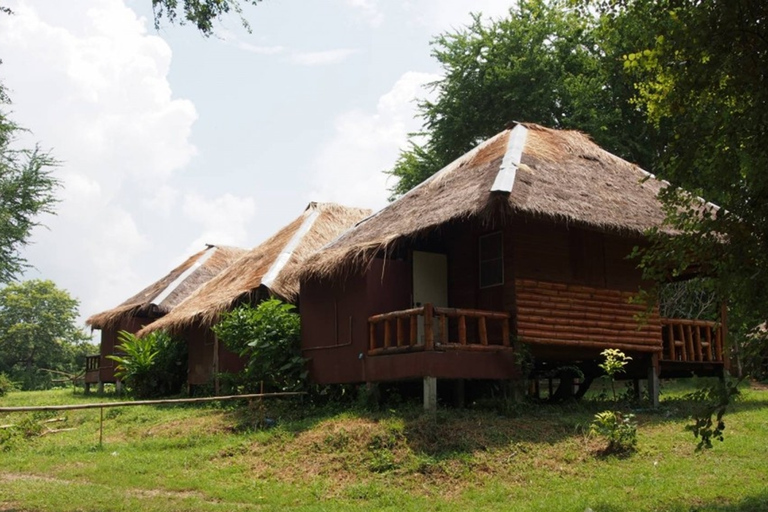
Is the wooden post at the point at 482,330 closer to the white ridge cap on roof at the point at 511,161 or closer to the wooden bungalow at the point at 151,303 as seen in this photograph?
the white ridge cap on roof at the point at 511,161

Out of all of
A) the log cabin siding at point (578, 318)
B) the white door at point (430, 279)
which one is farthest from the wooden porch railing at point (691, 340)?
the white door at point (430, 279)

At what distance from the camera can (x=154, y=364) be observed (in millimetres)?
22016

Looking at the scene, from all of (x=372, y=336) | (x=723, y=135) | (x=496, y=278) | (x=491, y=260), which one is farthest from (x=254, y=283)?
(x=723, y=135)

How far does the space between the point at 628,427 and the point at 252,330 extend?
7583 millimetres

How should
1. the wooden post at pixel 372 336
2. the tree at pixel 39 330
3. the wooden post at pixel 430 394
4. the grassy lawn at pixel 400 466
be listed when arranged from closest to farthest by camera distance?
the grassy lawn at pixel 400 466 → the wooden post at pixel 430 394 → the wooden post at pixel 372 336 → the tree at pixel 39 330

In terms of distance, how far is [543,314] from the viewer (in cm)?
1385

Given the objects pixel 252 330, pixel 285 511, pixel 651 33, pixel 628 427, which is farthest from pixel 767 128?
pixel 252 330

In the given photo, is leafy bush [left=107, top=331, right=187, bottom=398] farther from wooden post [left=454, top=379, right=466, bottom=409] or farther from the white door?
wooden post [left=454, top=379, right=466, bottom=409]

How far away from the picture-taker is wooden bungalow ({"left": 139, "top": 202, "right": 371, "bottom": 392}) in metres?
19.6

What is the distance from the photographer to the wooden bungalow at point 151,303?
2633 cm

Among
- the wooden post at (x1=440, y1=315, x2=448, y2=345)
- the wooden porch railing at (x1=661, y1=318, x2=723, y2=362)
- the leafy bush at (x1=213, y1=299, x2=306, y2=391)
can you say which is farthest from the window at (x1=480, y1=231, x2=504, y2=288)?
the leafy bush at (x1=213, y1=299, x2=306, y2=391)

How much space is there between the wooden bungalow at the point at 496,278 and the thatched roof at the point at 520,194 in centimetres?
3

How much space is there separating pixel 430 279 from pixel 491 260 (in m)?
1.30

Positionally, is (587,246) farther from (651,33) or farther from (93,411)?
(93,411)
